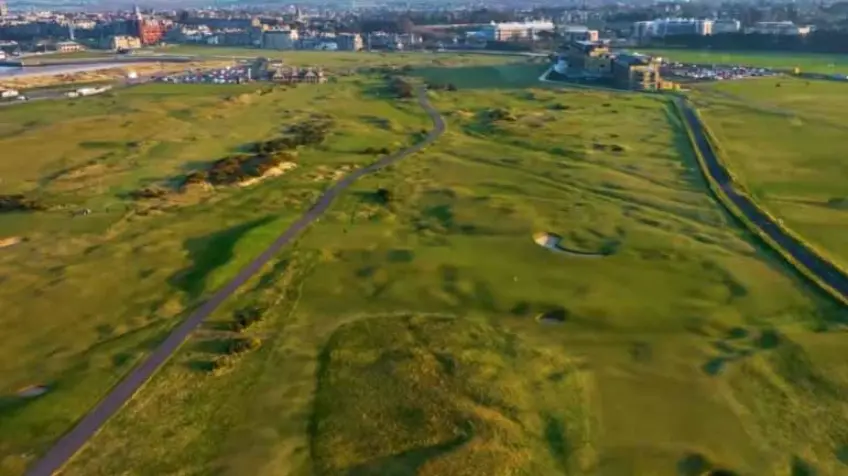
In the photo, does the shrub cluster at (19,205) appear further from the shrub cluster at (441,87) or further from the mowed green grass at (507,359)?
the shrub cluster at (441,87)

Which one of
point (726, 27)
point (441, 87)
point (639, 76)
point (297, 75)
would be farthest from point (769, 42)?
point (297, 75)

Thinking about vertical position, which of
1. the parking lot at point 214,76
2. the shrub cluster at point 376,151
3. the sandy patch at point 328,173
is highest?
the parking lot at point 214,76

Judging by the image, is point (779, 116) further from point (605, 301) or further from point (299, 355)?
point (299, 355)

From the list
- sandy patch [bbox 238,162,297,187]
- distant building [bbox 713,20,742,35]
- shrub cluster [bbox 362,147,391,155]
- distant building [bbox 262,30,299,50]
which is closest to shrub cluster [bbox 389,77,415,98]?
shrub cluster [bbox 362,147,391,155]

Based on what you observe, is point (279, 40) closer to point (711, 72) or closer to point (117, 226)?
point (711, 72)

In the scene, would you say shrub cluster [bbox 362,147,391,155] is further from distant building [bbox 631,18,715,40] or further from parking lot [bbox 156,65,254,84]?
distant building [bbox 631,18,715,40]

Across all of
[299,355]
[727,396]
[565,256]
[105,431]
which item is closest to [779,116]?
[565,256]

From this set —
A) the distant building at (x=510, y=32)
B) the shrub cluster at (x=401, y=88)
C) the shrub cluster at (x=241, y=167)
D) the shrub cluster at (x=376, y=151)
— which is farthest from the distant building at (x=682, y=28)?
the shrub cluster at (x=241, y=167)
